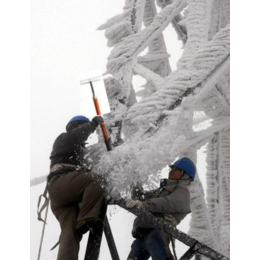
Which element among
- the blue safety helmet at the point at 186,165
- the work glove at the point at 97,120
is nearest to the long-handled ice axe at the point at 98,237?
the work glove at the point at 97,120

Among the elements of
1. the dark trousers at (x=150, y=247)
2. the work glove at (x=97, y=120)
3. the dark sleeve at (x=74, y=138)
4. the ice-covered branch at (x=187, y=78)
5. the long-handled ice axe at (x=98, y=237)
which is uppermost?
the ice-covered branch at (x=187, y=78)

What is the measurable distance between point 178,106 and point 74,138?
25 cm

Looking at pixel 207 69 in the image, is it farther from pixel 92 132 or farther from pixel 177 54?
pixel 92 132

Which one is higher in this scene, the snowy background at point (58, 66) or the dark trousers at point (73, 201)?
the snowy background at point (58, 66)

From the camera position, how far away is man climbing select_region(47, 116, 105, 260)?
118cm

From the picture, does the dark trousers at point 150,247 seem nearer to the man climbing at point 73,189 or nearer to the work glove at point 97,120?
the man climbing at point 73,189

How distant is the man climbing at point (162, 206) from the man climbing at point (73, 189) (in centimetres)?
8

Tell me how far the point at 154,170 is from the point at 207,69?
0.89ft

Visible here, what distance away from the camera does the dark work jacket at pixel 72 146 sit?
1221 millimetres

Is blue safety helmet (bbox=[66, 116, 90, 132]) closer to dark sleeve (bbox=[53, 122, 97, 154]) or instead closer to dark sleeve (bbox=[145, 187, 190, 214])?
dark sleeve (bbox=[53, 122, 97, 154])

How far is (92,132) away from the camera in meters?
1.24

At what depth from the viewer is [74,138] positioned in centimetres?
122

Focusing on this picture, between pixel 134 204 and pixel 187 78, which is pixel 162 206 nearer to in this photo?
pixel 134 204
